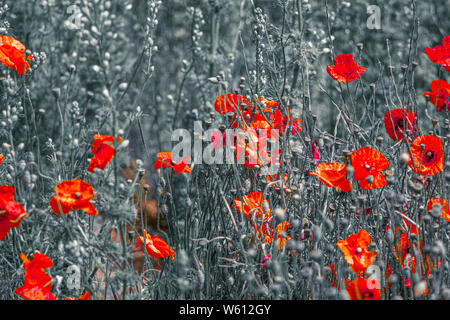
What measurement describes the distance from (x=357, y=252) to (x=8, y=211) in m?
1.00

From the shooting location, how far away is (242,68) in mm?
4289

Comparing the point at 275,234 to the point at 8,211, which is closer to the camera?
the point at 8,211

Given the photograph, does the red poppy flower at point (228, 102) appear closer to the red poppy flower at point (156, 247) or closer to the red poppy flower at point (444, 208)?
the red poppy flower at point (156, 247)

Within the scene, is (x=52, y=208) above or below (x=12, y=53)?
below

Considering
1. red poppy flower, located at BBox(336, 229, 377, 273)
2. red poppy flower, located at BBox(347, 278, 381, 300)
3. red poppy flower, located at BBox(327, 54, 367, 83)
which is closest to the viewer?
red poppy flower, located at BBox(347, 278, 381, 300)

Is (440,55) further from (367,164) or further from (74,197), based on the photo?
(74,197)

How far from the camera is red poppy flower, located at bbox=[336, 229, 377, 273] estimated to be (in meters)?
1.51

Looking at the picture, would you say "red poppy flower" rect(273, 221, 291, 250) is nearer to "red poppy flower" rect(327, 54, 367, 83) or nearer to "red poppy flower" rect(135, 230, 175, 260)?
"red poppy flower" rect(135, 230, 175, 260)

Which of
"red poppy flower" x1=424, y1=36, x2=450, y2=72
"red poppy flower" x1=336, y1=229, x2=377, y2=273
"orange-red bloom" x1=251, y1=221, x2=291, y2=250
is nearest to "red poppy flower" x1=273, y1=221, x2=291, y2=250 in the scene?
"orange-red bloom" x1=251, y1=221, x2=291, y2=250

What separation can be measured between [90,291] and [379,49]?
12.2 feet

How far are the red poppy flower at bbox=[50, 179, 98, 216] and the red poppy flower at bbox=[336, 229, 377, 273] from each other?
724 millimetres

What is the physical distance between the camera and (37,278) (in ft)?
4.72

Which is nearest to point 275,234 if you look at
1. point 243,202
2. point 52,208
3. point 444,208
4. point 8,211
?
point 243,202

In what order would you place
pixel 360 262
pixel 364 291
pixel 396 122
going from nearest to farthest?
pixel 364 291 → pixel 360 262 → pixel 396 122
